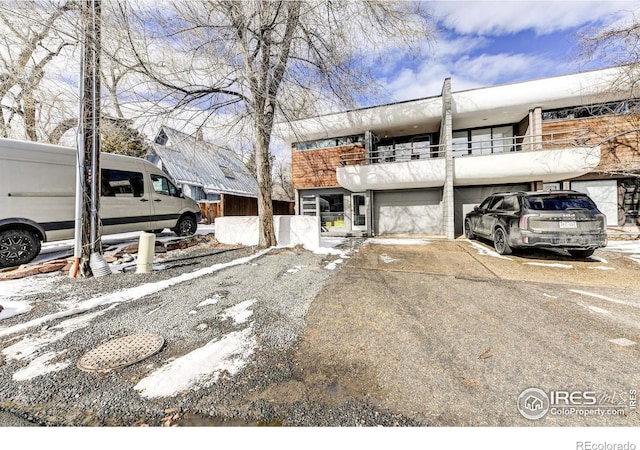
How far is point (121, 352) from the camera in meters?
2.27

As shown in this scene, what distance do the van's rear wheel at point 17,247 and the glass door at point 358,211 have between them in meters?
11.1

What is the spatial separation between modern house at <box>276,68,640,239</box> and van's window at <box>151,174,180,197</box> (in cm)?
479

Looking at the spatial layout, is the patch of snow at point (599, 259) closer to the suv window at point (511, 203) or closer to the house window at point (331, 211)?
the suv window at point (511, 203)

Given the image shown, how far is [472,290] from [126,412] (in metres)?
4.48

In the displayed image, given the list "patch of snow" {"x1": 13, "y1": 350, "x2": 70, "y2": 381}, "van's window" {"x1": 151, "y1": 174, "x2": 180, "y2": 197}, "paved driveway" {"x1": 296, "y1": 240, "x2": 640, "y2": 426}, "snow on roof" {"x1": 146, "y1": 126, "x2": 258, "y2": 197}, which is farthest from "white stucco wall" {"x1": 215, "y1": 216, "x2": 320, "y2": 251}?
"patch of snow" {"x1": 13, "y1": 350, "x2": 70, "y2": 381}

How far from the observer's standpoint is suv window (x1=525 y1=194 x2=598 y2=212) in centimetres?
571

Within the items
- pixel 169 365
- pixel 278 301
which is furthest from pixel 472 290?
pixel 169 365

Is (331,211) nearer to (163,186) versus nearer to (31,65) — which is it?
(163,186)

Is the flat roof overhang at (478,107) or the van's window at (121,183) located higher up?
the flat roof overhang at (478,107)

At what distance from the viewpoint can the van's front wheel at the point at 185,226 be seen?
30.6 feet

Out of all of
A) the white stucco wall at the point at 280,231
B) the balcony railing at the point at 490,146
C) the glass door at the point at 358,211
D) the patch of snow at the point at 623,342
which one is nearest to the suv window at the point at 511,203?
the balcony railing at the point at 490,146

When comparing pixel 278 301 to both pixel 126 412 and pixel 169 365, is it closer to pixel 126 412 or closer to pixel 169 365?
pixel 169 365

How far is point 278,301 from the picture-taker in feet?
11.6

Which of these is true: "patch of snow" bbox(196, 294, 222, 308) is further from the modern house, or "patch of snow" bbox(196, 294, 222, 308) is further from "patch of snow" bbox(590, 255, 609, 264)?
"patch of snow" bbox(590, 255, 609, 264)
